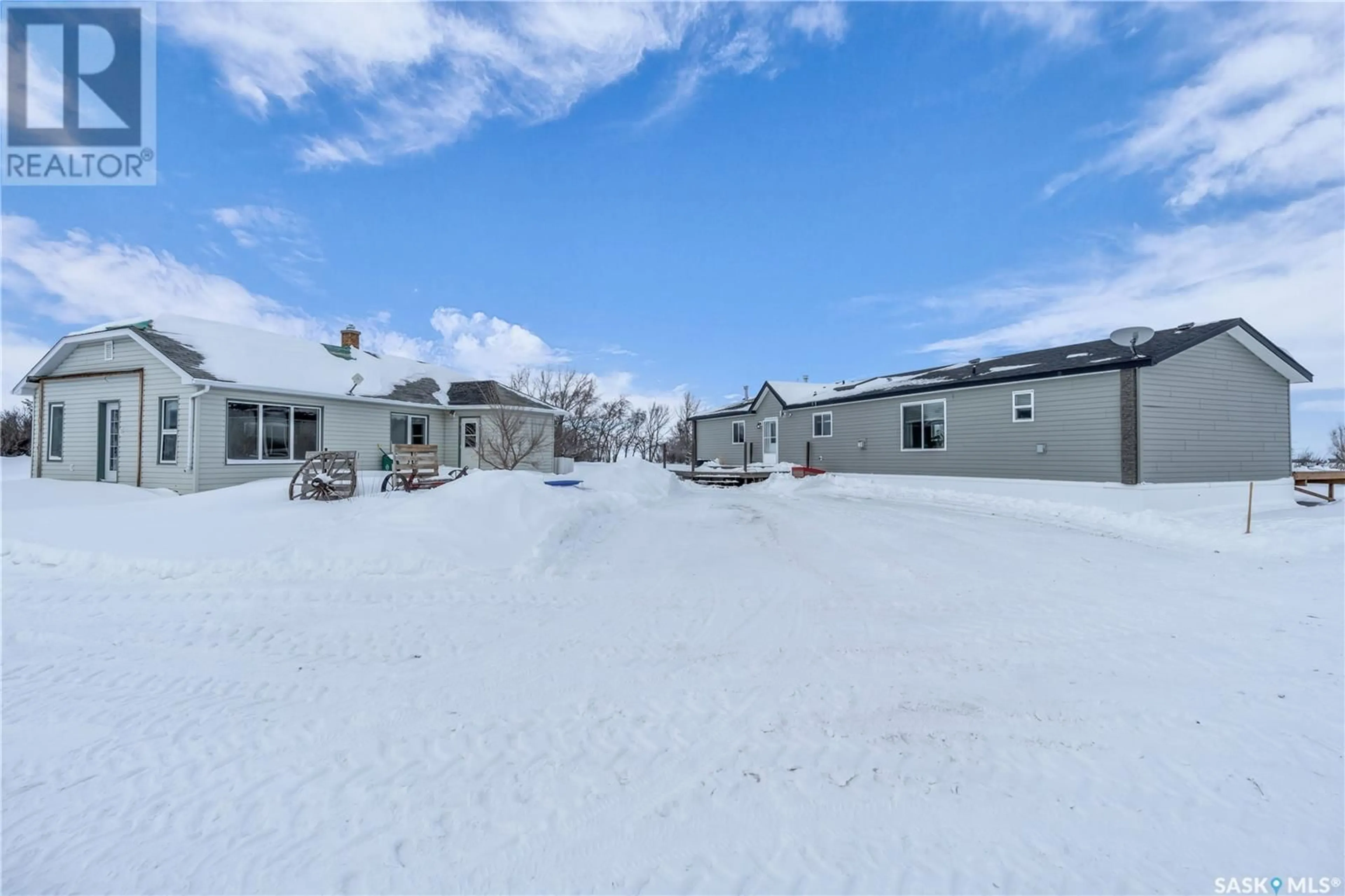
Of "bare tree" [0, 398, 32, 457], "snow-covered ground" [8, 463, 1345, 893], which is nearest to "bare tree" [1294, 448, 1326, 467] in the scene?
"snow-covered ground" [8, 463, 1345, 893]

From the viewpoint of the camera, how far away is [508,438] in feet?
61.2

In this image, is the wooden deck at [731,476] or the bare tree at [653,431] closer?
the wooden deck at [731,476]

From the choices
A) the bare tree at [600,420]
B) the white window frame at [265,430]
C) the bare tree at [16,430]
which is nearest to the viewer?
the white window frame at [265,430]

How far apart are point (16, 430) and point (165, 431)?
73.3 feet

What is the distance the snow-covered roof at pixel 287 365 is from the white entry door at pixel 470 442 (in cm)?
72

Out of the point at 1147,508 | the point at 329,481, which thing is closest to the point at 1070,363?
the point at 1147,508

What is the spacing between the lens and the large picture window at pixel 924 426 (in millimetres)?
17391

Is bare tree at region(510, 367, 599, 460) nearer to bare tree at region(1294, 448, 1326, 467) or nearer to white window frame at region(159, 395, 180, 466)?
white window frame at region(159, 395, 180, 466)

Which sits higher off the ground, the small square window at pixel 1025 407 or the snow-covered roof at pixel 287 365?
the snow-covered roof at pixel 287 365

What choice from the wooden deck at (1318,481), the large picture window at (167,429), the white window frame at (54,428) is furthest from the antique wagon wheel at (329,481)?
the wooden deck at (1318,481)

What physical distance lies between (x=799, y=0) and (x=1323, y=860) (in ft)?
46.2

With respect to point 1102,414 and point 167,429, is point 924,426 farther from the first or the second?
point 167,429

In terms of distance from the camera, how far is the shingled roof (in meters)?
13.6

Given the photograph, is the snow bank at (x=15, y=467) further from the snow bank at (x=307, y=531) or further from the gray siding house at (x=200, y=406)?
the snow bank at (x=307, y=531)
